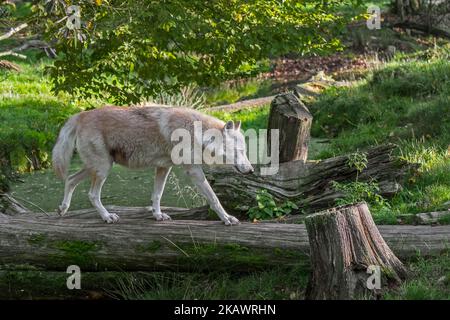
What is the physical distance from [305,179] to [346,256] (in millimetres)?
2593

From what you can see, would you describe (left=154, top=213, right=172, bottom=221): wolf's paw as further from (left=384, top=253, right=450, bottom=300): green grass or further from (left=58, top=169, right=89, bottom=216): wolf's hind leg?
(left=384, top=253, right=450, bottom=300): green grass

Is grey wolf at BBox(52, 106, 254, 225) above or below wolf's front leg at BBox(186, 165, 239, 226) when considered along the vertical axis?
above

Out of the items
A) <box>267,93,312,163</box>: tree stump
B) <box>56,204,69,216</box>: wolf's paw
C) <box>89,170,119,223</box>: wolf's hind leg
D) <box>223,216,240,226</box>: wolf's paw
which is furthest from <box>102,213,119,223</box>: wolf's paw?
<box>267,93,312,163</box>: tree stump

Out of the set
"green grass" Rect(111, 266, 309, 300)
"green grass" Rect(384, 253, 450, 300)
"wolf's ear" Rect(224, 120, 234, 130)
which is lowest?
"green grass" Rect(111, 266, 309, 300)

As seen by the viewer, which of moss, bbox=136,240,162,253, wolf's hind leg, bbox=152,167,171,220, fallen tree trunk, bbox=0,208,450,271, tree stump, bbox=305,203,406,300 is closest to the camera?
tree stump, bbox=305,203,406,300

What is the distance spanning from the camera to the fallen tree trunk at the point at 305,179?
9.43m

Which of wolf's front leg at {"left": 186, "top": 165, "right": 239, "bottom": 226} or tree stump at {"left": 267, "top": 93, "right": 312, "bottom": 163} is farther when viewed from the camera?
tree stump at {"left": 267, "top": 93, "right": 312, "bottom": 163}

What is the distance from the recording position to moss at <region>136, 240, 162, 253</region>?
8.06 metres

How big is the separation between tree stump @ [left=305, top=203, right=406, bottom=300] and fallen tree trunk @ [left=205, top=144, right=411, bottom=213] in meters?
2.09

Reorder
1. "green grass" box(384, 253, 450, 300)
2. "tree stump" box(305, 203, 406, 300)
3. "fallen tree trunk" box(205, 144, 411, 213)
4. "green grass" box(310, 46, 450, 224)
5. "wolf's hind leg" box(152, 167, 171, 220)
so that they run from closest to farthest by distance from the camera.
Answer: "green grass" box(384, 253, 450, 300) → "tree stump" box(305, 203, 406, 300) → "wolf's hind leg" box(152, 167, 171, 220) → "fallen tree trunk" box(205, 144, 411, 213) → "green grass" box(310, 46, 450, 224)

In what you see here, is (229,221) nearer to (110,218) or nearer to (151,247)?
(151,247)

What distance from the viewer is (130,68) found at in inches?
453

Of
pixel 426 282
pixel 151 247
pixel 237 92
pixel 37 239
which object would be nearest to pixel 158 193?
pixel 151 247
